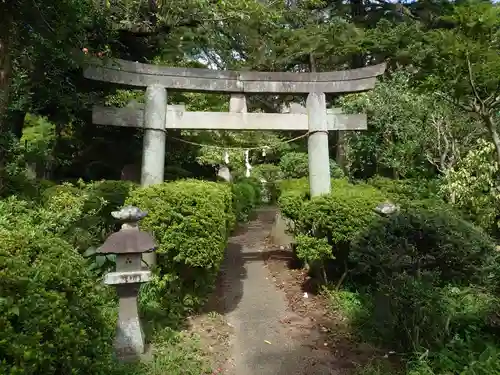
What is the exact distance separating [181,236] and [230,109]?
3.26m

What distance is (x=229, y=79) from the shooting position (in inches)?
290

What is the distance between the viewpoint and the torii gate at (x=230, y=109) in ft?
22.7

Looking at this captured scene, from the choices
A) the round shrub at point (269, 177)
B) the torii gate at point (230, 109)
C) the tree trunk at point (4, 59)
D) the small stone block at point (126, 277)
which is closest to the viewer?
the small stone block at point (126, 277)

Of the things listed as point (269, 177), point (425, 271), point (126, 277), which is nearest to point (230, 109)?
point (126, 277)

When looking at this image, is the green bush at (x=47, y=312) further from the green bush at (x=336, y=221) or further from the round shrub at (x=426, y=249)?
the green bush at (x=336, y=221)

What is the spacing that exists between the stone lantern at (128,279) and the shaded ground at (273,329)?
1.03 meters

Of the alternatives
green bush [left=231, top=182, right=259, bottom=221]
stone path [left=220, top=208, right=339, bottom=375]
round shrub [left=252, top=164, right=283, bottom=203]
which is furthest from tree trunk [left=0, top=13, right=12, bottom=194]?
round shrub [left=252, top=164, right=283, bottom=203]

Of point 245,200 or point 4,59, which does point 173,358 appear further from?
point 245,200

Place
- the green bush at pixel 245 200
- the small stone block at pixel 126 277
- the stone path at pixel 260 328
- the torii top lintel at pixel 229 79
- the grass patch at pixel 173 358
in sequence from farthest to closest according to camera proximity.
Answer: the green bush at pixel 245 200
the torii top lintel at pixel 229 79
the stone path at pixel 260 328
the small stone block at pixel 126 277
the grass patch at pixel 173 358

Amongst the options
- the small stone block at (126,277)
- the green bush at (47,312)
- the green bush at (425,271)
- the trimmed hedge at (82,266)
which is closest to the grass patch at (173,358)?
the trimmed hedge at (82,266)

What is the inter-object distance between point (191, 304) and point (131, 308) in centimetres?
141

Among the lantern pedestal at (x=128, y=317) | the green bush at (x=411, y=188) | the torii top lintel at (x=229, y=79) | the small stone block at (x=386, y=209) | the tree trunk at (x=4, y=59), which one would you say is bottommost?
the lantern pedestal at (x=128, y=317)

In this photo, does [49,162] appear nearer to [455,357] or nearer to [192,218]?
[192,218]

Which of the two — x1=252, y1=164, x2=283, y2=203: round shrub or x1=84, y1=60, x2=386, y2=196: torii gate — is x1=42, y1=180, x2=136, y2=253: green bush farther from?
x1=252, y1=164, x2=283, y2=203: round shrub
